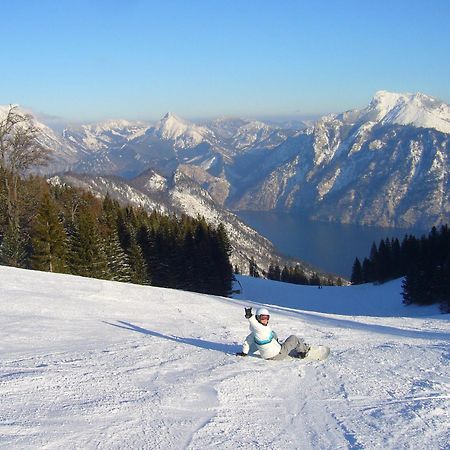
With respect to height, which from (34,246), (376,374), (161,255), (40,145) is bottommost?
(161,255)

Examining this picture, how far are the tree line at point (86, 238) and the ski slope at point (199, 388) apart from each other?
15.9m

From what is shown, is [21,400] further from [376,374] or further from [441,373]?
[441,373]

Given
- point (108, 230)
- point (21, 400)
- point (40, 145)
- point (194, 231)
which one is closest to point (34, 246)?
point (40, 145)

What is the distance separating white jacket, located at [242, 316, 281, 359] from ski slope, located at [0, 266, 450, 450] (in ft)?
0.84

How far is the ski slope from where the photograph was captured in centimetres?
600

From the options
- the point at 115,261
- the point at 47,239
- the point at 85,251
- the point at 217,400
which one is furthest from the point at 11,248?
the point at 217,400

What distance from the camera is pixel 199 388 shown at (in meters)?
7.87

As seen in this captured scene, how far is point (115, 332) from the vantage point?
1258 centimetres

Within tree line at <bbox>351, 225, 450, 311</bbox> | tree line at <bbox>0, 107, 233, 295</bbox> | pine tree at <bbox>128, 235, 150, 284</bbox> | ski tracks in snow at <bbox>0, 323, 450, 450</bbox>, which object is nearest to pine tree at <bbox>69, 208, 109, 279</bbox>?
tree line at <bbox>0, 107, 233, 295</bbox>

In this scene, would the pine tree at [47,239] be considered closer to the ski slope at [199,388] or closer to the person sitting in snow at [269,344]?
the ski slope at [199,388]

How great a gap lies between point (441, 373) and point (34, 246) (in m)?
25.9

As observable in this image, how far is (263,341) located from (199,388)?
7.81 feet

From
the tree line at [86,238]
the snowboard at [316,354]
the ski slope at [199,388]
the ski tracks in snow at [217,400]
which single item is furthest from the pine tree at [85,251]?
the snowboard at [316,354]

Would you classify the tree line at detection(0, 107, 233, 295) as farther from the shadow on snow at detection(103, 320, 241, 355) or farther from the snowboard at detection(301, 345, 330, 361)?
the snowboard at detection(301, 345, 330, 361)
